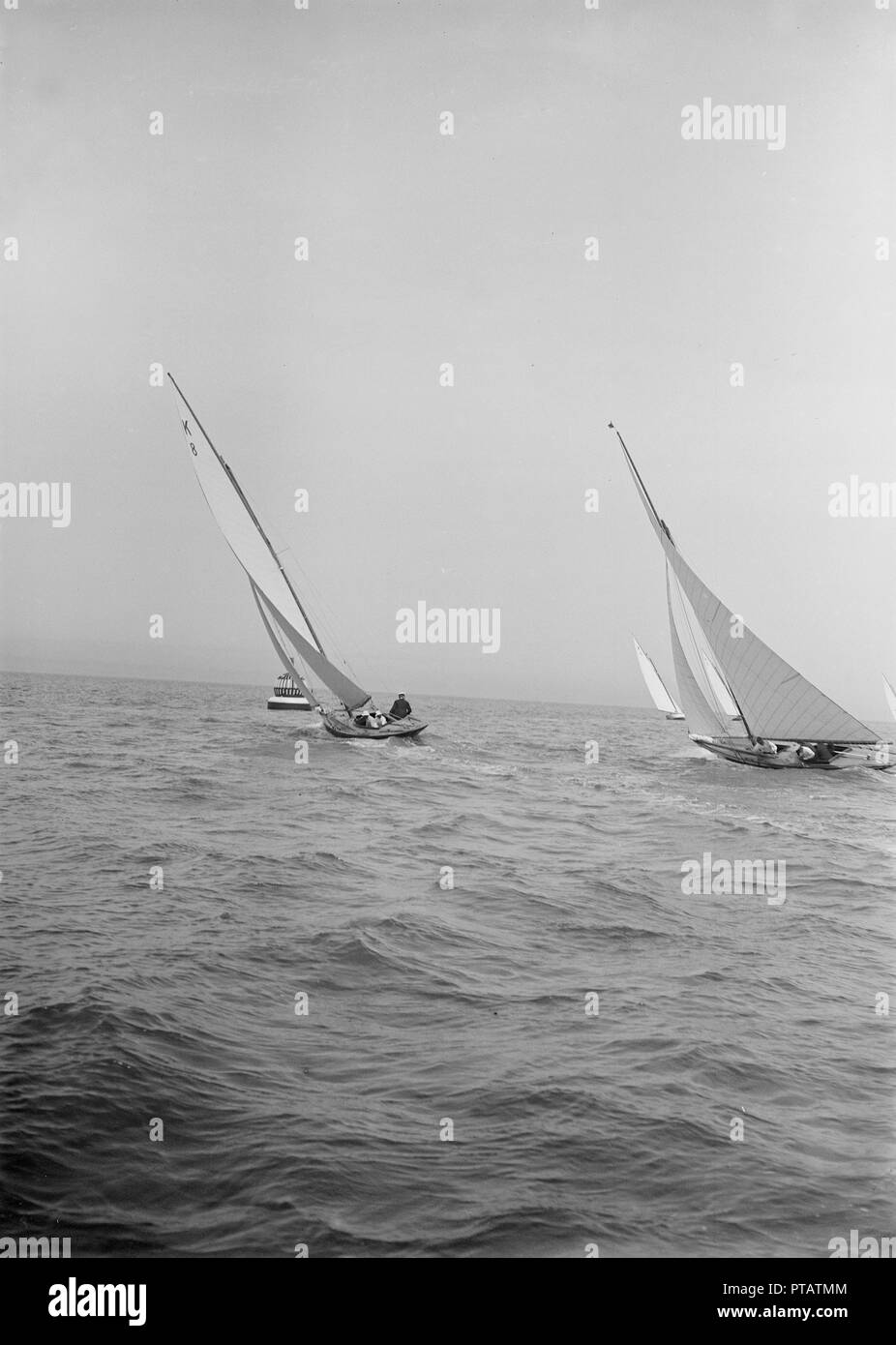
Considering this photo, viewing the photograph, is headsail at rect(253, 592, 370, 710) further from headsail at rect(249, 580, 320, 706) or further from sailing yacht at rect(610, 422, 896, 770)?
sailing yacht at rect(610, 422, 896, 770)

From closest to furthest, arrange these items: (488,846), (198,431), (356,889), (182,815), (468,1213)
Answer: (468,1213) < (356,889) < (488,846) < (182,815) < (198,431)

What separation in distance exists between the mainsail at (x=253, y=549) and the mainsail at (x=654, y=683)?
44.1 meters

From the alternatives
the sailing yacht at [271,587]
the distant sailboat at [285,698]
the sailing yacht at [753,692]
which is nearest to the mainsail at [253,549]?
the sailing yacht at [271,587]

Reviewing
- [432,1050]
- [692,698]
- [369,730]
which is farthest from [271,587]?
[432,1050]

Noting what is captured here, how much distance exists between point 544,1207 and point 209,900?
8.35 m

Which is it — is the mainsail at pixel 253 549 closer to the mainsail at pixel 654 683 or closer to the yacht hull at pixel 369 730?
the yacht hull at pixel 369 730

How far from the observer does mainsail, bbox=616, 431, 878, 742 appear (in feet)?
109

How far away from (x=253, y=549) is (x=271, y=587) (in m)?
2.40

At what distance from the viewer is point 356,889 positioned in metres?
13.9

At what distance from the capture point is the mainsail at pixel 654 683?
84.8 meters

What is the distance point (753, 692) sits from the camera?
1395 inches
